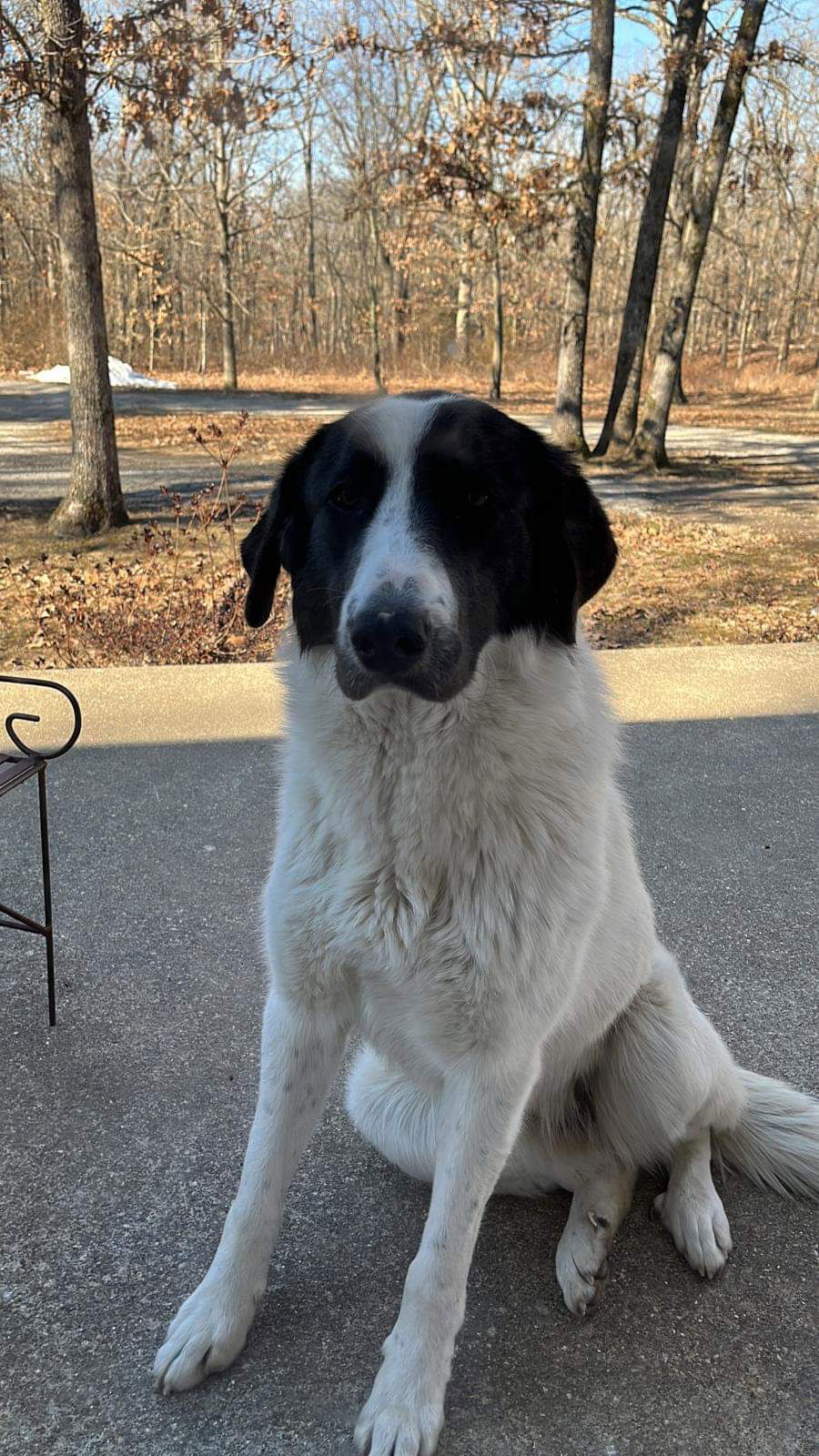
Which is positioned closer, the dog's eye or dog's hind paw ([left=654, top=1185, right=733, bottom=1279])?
the dog's eye

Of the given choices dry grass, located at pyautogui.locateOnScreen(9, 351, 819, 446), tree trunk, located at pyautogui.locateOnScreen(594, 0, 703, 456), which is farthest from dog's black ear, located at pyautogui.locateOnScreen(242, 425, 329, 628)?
dry grass, located at pyautogui.locateOnScreen(9, 351, 819, 446)

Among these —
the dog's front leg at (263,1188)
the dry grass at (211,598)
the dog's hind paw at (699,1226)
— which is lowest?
the dry grass at (211,598)

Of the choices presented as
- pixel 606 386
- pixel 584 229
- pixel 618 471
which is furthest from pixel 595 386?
pixel 618 471

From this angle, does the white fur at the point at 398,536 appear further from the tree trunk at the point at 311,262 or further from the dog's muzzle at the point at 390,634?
the tree trunk at the point at 311,262

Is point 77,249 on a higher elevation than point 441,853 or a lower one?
higher

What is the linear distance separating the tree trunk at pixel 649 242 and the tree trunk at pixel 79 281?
25.3ft

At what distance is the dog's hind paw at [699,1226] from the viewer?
190 centimetres

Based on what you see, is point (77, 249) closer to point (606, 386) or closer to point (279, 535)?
point (279, 535)

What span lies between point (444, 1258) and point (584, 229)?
1328 centimetres

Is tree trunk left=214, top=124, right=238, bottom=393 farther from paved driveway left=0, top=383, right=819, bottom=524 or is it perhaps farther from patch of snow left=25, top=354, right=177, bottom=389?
paved driveway left=0, top=383, right=819, bottom=524

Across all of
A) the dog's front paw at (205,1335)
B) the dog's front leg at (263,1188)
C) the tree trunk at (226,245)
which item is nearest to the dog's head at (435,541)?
the dog's front leg at (263,1188)

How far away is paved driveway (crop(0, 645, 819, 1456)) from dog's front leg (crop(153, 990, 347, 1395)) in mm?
75

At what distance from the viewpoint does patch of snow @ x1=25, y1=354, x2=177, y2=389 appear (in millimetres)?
A: 25328

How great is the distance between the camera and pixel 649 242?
1323cm
